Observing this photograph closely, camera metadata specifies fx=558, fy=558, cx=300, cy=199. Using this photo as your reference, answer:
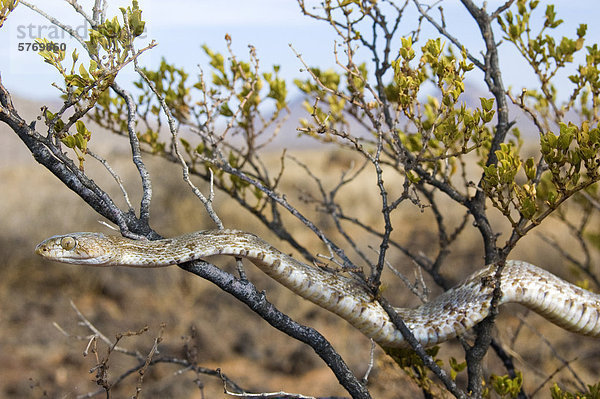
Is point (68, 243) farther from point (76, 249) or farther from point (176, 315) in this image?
point (176, 315)

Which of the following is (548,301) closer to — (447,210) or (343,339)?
(343,339)

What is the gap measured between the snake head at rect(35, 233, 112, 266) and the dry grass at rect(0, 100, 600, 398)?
14.3 ft

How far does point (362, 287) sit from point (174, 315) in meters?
8.99

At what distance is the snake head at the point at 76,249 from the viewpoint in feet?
9.55

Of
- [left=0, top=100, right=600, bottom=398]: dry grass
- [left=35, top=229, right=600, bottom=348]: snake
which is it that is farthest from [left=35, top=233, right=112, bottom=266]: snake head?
[left=0, top=100, right=600, bottom=398]: dry grass

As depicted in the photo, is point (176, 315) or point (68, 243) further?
point (176, 315)

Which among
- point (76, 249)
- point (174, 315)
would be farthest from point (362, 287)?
point (174, 315)

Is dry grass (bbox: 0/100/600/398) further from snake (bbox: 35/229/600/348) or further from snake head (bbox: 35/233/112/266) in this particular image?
snake head (bbox: 35/233/112/266)

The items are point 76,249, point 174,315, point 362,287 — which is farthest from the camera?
point 174,315

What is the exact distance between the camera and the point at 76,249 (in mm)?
2986

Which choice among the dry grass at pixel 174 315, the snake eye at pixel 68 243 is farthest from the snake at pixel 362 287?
the dry grass at pixel 174 315

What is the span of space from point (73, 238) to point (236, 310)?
9.02 meters

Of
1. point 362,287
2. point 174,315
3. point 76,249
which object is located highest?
point 362,287

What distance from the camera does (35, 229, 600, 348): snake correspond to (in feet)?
9.41
